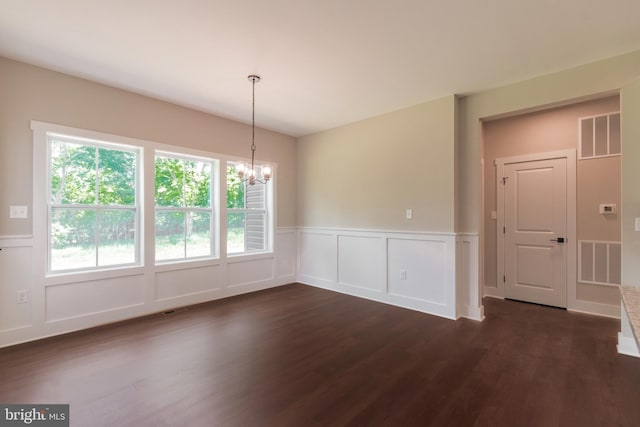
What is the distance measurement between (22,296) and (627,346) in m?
5.82

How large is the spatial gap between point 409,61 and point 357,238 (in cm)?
267

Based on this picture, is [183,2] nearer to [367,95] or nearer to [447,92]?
[367,95]

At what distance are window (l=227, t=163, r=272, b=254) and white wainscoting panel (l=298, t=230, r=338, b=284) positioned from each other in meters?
0.74

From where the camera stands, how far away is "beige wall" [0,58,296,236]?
9.31 feet

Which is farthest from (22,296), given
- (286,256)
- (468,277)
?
(468,277)

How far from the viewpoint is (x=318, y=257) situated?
5289 millimetres

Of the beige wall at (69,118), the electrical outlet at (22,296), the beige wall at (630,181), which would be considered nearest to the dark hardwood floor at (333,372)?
the electrical outlet at (22,296)

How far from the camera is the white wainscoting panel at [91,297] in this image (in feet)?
10.1

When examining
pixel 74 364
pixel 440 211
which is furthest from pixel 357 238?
pixel 74 364

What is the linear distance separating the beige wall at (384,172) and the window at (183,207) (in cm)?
180

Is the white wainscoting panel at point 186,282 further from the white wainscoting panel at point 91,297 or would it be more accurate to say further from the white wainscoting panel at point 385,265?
the white wainscoting panel at point 385,265

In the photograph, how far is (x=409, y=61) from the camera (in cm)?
287

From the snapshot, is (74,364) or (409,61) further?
(409,61)

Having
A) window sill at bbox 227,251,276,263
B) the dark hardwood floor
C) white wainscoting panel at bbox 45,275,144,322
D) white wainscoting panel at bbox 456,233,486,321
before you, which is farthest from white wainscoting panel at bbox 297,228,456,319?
white wainscoting panel at bbox 45,275,144,322
